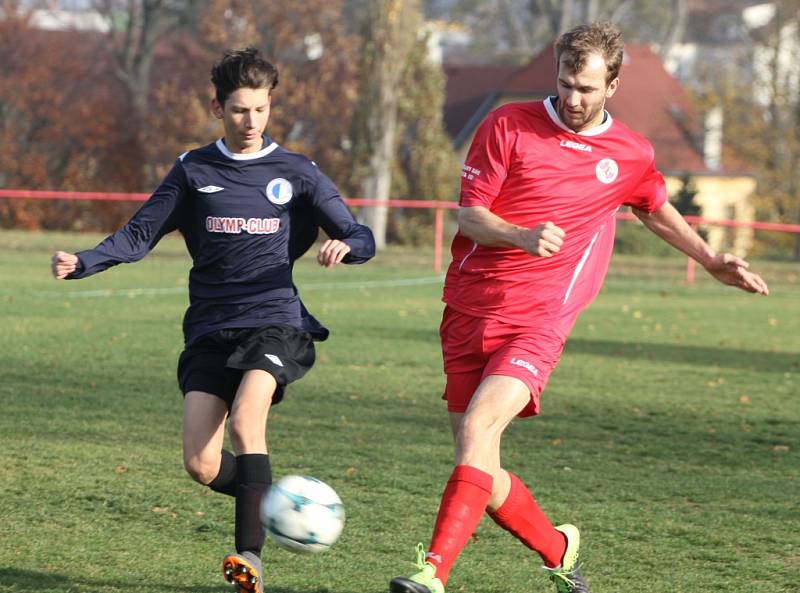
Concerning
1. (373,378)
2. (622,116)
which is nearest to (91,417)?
(373,378)

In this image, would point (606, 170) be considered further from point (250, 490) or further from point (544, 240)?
point (250, 490)

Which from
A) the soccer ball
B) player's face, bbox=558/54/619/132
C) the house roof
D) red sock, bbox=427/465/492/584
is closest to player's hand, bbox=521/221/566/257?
player's face, bbox=558/54/619/132

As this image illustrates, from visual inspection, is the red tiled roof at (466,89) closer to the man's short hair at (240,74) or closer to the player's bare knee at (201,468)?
the man's short hair at (240,74)

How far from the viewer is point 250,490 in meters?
5.36

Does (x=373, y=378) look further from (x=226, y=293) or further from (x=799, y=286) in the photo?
(x=799, y=286)

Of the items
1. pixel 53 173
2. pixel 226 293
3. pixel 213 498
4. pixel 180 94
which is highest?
pixel 180 94

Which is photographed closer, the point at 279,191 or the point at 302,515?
the point at 302,515

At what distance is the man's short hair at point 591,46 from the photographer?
5020 mm

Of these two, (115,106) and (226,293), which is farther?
(115,106)

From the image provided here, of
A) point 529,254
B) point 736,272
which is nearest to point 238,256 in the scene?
point 529,254

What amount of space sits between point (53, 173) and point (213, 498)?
109 ft

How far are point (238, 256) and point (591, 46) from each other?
1599 mm

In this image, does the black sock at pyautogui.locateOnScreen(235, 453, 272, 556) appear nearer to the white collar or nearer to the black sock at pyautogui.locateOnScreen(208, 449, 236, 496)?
the black sock at pyautogui.locateOnScreen(208, 449, 236, 496)

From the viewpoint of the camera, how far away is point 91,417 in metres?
9.17
